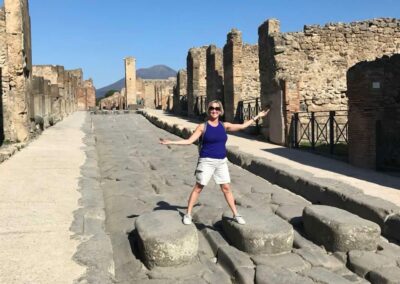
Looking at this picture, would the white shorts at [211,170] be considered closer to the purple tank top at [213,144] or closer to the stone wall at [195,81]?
the purple tank top at [213,144]

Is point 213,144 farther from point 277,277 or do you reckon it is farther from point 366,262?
point 366,262

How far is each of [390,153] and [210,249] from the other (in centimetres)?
562

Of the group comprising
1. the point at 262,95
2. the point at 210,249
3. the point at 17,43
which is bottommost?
the point at 210,249

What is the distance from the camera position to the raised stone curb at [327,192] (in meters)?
5.01

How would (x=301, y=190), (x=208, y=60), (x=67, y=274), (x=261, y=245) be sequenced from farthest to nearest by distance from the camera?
(x=208, y=60) < (x=301, y=190) < (x=261, y=245) < (x=67, y=274)

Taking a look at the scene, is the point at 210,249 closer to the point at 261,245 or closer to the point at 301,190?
the point at 261,245

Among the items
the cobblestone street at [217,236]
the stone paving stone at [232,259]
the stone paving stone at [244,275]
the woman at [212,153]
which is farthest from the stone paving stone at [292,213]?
the stone paving stone at [244,275]

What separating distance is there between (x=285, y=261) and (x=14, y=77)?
35.1ft

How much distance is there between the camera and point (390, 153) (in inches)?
348

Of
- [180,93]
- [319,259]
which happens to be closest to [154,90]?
[180,93]

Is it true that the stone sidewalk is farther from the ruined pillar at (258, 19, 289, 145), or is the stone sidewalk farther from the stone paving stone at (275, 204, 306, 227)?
the ruined pillar at (258, 19, 289, 145)

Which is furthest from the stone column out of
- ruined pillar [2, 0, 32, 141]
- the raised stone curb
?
the raised stone curb

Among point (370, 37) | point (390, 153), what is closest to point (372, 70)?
point (390, 153)

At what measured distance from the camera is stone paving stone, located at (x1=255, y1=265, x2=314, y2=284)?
3680 mm
